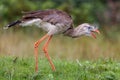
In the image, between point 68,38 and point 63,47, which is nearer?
point 63,47

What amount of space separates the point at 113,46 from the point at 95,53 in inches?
57.1

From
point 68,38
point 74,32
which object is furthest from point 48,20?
point 68,38

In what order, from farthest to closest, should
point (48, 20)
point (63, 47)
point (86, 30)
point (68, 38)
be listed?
point (68, 38)
point (63, 47)
point (86, 30)
point (48, 20)

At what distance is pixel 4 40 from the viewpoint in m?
13.2

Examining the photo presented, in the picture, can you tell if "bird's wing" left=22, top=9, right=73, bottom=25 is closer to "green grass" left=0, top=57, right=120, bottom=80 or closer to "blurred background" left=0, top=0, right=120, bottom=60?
"green grass" left=0, top=57, right=120, bottom=80

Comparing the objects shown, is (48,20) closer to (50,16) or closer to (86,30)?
(50,16)

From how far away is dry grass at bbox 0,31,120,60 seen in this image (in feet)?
40.8

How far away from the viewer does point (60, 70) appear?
27.9 feet

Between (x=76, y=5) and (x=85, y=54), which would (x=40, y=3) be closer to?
(x=76, y=5)

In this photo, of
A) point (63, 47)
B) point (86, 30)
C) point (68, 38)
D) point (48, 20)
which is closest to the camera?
point (48, 20)

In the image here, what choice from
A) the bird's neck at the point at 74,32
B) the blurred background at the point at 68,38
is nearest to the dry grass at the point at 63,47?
the blurred background at the point at 68,38

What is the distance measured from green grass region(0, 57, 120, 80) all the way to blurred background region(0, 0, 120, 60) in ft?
5.26

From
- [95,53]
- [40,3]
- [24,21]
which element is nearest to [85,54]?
[95,53]

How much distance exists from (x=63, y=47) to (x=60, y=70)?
510cm
